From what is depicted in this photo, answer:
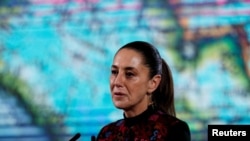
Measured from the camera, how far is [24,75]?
8.70 feet

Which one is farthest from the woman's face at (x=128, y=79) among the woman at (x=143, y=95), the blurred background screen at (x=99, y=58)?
the blurred background screen at (x=99, y=58)

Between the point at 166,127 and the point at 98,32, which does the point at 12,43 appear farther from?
the point at 166,127

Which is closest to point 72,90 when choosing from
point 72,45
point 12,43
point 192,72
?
point 72,45

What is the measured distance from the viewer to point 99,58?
8.44 ft

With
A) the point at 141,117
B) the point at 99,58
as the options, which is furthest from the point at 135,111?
the point at 99,58

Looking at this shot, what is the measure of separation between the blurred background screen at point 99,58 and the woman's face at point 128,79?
1205 mm

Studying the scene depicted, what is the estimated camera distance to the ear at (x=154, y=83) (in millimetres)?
1312

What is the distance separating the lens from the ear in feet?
4.31

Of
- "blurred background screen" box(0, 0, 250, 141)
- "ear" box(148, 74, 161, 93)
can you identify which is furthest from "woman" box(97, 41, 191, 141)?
"blurred background screen" box(0, 0, 250, 141)

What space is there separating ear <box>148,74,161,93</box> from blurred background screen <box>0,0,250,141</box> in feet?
3.79

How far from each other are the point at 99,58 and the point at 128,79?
4.30 feet

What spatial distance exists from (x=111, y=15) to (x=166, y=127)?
1.34 meters

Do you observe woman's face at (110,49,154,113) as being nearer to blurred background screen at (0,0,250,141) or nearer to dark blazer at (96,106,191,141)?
dark blazer at (96,106,191,141)

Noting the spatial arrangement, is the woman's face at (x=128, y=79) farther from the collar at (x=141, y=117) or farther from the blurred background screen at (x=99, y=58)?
the blurred background screen at (x=99, y=58)
